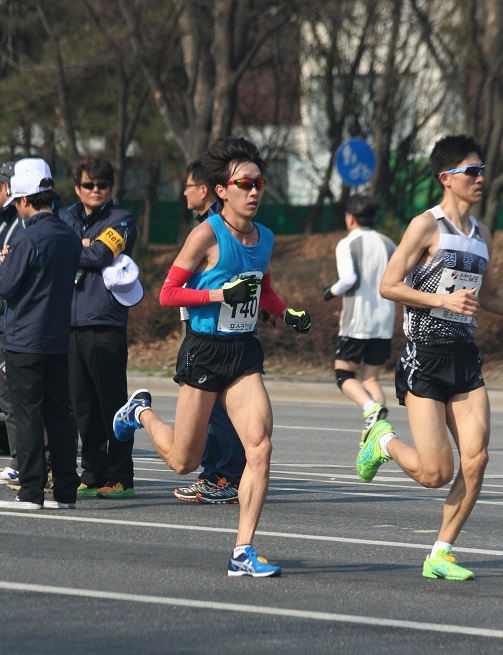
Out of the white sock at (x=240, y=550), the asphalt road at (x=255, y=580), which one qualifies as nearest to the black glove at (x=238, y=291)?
the white sock at (x=240, y=550)

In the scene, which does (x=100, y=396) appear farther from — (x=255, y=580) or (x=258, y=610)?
(x=258, y=610)

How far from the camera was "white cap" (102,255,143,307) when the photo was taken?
8.61 m

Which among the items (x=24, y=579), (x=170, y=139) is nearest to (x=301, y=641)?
(x=24, y=579)

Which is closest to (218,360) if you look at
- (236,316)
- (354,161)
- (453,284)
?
(236,316)

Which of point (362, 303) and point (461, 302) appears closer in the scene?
point (461, 302)

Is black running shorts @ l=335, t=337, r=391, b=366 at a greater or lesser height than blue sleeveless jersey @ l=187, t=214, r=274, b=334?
lesser

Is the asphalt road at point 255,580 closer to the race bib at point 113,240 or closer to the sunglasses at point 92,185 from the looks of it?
the race bib at point 113,240

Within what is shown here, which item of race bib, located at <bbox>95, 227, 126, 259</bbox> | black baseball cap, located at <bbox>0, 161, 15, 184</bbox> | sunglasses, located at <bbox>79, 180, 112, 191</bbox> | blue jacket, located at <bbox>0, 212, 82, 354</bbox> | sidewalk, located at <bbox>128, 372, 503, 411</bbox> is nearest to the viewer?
blue jacket, located at <bbox>0, 212, 82, 354</bbox>

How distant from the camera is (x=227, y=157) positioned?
6.78 meters

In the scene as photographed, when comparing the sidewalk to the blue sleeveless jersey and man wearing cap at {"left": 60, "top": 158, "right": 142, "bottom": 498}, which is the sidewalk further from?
the blue sleeveless jersey

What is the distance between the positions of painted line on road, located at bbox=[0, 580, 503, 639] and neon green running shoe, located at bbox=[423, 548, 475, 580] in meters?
0.87

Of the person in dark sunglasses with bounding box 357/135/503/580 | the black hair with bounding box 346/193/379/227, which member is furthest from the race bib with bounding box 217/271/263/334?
the black hair with bounding box 346/193/379/227

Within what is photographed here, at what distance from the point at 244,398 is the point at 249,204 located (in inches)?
37.4

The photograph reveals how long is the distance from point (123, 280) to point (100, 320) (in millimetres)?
299
